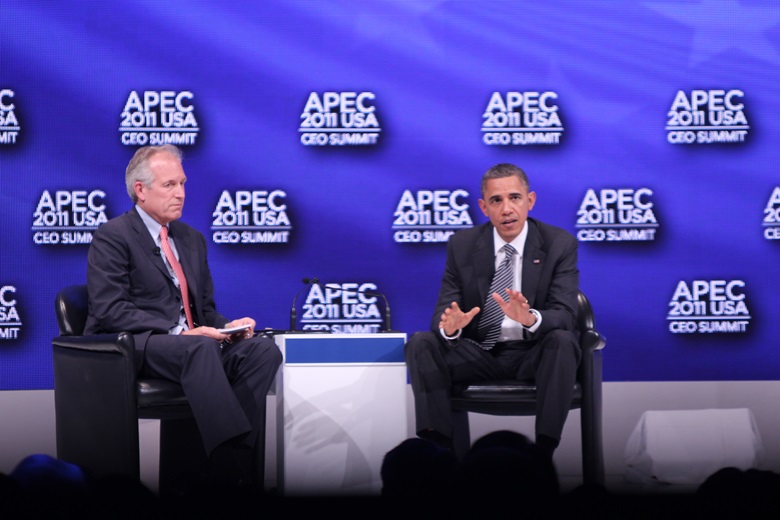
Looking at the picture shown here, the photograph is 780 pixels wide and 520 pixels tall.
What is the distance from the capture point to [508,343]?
3936mm

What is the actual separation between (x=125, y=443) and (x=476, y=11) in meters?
2.84

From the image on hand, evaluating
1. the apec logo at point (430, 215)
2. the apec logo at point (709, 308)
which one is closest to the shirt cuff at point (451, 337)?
the apec logo at point (430, 215)

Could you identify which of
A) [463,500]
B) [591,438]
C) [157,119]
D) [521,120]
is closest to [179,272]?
[157,119]

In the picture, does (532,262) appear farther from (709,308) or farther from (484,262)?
(709,308)

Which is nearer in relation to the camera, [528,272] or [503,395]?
[503,395]

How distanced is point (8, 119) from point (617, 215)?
3201 mm

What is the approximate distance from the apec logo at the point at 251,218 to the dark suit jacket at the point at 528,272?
1142mm

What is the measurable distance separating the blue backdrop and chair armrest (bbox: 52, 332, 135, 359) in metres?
1.46

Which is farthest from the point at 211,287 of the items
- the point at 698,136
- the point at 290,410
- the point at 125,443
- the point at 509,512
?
the point at 509,512

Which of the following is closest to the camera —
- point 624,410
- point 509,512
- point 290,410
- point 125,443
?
point 509,512

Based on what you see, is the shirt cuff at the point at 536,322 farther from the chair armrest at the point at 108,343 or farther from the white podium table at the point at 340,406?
the chair armrest at the point at 108,343

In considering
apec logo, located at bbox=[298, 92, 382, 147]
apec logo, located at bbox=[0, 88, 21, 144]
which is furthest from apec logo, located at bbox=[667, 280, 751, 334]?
apec logo, located at bbox=[0, 88, 21, 144]

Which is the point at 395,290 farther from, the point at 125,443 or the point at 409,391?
the point at 125,443

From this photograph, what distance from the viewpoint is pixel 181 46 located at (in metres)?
4.90
